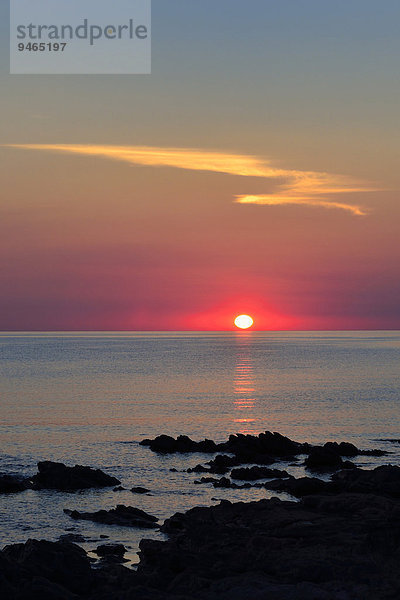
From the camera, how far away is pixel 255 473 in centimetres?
5000

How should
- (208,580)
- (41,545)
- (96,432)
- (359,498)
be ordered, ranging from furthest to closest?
(96,432) → (359,498) → (41,545) → (208,580)

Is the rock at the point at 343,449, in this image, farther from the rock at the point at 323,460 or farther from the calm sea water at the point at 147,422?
the rock at the point at 323,460

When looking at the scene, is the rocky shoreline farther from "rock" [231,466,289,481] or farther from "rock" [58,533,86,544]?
"rock" [231,466,289,481]

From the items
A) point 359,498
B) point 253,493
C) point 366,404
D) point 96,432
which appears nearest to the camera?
point 359,498

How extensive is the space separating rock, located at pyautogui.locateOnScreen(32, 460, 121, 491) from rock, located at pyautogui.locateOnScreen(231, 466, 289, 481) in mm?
8542

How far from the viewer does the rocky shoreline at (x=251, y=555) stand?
22.7m

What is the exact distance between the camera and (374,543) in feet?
93.5

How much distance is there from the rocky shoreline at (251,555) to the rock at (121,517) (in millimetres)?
62

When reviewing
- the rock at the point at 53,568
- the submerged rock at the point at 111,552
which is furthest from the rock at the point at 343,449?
the rock at the point at 53,568

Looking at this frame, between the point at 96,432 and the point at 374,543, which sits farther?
the point at 96,432

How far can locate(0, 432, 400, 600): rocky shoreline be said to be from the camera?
22.7 metres

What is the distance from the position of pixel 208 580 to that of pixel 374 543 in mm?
7908

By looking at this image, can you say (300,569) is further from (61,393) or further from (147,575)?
(61,393)

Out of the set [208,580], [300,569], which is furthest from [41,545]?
[300,569]
